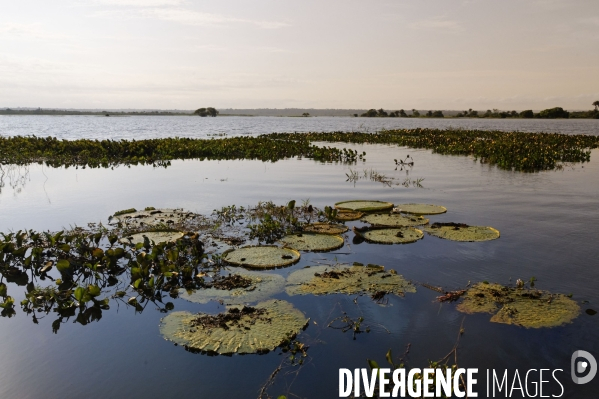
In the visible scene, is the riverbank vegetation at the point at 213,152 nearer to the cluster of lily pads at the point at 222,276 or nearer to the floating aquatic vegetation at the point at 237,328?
the cluster of lily pads at the point at 222,276

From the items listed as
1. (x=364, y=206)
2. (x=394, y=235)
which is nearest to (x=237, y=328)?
(x=394, y=235)

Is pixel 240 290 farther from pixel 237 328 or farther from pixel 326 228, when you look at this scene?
pixel 326 228

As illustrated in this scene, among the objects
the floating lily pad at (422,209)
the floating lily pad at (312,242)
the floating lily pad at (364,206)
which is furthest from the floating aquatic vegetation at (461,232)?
the floating lily pad at (312,242)

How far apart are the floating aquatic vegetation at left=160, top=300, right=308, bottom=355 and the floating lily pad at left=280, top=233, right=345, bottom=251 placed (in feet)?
7.85

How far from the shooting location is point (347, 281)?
6.56 m

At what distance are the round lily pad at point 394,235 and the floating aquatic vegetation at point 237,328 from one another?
3.33 m

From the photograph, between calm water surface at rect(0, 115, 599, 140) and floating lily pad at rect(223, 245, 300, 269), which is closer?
floating lily pad at rect(223, 245, 300, 269)

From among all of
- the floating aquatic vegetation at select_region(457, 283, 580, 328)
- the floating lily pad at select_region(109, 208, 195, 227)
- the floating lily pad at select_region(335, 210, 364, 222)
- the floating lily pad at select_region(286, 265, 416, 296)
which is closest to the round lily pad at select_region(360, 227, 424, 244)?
the floating lily pad at select_region(335, 210, 364, 222)

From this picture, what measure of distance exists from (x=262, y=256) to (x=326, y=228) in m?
2.12

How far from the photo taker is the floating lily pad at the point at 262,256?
7.26 m

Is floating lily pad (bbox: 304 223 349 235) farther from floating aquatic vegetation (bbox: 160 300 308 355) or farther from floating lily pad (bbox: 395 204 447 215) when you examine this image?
floating aquatic vegetation (bbox: 160 300 308 355)

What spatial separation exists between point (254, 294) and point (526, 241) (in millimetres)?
5520

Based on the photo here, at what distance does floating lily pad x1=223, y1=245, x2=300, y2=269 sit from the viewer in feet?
23.8

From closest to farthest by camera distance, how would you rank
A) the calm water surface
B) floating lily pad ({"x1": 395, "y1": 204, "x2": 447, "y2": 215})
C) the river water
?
1. the river water
2. floating lily pad ({"x1": 395, "y1": 204, "x2": 447, "y2": 215})
3. the calm water surface
